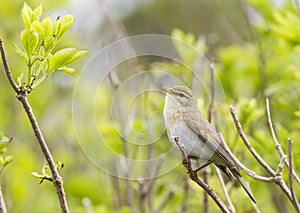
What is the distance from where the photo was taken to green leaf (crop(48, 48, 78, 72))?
1711 mm

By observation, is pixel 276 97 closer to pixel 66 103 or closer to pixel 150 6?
pixel 66 103

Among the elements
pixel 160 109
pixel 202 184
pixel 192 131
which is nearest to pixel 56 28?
pixel 202 184

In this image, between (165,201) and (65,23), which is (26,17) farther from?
(165,201)

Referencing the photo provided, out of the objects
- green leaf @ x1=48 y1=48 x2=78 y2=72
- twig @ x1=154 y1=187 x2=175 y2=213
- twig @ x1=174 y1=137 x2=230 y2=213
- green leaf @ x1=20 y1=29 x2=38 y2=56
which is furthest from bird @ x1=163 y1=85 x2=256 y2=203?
green leaf @ x1=20 y1=29 x2=38 y2=56

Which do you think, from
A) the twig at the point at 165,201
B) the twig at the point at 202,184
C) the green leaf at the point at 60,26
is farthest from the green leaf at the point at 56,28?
the twig at the point at 165,201

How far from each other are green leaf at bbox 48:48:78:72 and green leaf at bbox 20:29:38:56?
0.06 meters

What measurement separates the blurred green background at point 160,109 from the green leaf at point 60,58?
110 cm

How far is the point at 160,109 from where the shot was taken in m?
3.03

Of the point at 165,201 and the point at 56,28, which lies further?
the point at 165,201

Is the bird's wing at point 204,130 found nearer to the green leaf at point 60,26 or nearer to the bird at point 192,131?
the bird at point 192,131

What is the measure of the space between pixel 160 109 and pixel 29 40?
4.64 feet

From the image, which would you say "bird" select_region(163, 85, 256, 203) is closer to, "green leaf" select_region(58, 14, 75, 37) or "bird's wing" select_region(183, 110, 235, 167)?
"bird's wing" select_region(183, 110, 235, 167)

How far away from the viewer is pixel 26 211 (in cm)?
Result: 388

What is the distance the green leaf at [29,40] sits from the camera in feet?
5.47
